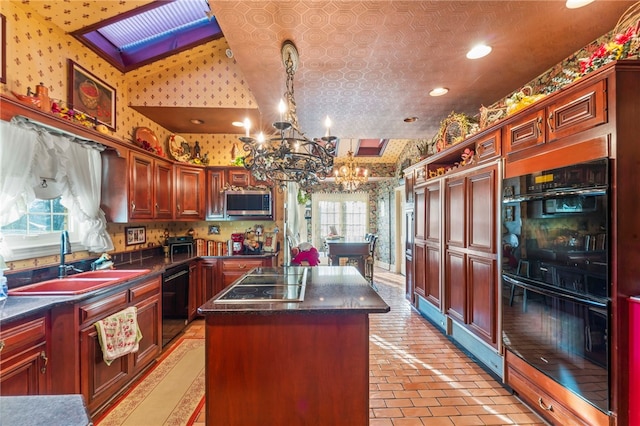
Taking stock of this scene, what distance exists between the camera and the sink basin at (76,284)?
1863 mm

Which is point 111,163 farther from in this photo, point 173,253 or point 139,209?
point 173,253

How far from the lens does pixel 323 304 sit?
1.61 metres

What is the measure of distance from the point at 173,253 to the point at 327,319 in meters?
3.04

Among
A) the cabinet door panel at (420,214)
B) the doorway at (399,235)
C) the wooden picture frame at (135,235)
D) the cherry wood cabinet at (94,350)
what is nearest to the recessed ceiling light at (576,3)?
the cabinet door panel at (420,214)

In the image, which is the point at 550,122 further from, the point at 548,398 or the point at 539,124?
the point at 548,398

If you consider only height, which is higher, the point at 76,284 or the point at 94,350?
the point at 76,284

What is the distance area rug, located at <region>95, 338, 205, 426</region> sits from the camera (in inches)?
76.7

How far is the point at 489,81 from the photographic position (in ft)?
8.37

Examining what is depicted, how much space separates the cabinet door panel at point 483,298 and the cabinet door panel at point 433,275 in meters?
0.64

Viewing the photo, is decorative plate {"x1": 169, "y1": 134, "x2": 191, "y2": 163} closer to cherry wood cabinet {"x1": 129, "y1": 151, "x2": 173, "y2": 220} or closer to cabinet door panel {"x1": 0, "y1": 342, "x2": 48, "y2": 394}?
cherry wood cabinet {"x1": 129, "y1": 151, "x2": 173, "y2": 220}

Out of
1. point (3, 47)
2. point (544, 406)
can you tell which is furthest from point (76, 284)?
point (544, 406)

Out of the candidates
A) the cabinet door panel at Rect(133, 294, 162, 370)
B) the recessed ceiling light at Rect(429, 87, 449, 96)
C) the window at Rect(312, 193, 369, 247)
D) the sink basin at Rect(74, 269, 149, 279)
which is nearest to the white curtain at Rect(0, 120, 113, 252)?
the sink basin at Rect(74, 269, 149, 279)

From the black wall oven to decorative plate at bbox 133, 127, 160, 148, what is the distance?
3882mm

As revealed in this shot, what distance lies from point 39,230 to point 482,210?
384 cm
